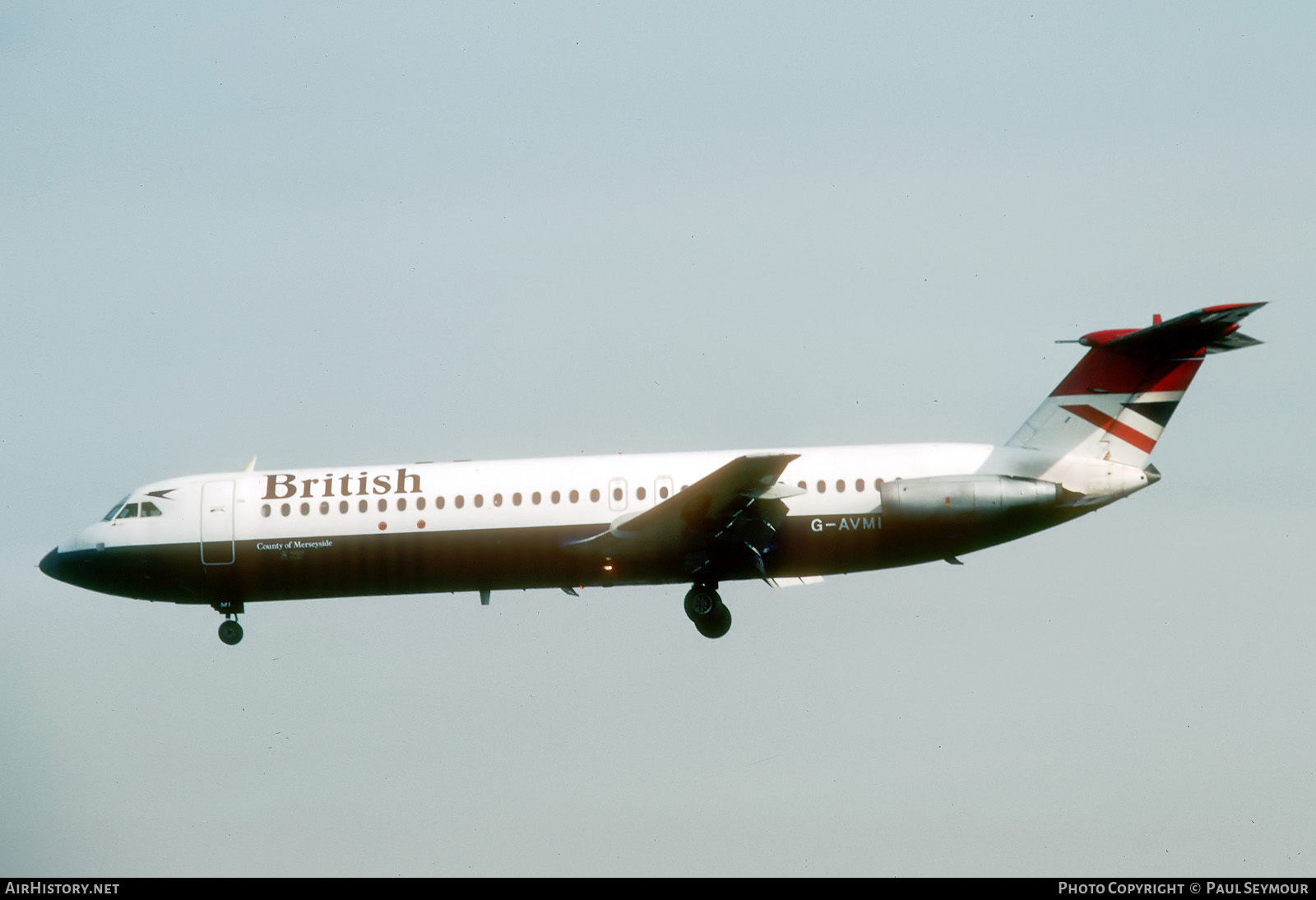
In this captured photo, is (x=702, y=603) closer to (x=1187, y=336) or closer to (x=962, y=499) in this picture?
(x=962, y=499)

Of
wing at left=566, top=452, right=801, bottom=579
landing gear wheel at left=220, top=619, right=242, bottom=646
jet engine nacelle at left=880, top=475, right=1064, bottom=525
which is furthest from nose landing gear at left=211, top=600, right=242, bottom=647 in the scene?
jet engine nacelle at left=880, top=475, right=1064, bottom=525

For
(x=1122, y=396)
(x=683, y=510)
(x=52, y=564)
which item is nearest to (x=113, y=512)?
(x=52, y=564)

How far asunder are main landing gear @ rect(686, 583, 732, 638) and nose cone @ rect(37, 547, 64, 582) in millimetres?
15482

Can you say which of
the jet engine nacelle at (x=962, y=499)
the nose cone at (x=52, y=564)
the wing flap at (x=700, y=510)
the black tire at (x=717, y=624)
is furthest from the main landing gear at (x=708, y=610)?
the nose cone at (x=52, y=564)

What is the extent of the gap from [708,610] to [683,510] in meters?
2.92

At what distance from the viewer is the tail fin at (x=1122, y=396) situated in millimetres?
35062

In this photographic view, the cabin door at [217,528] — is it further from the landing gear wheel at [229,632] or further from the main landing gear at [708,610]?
the main landing gear at [708,610]

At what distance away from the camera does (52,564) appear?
38406mm

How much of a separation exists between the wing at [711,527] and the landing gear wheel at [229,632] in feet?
28.5

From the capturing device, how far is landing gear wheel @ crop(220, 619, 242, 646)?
122 ft
